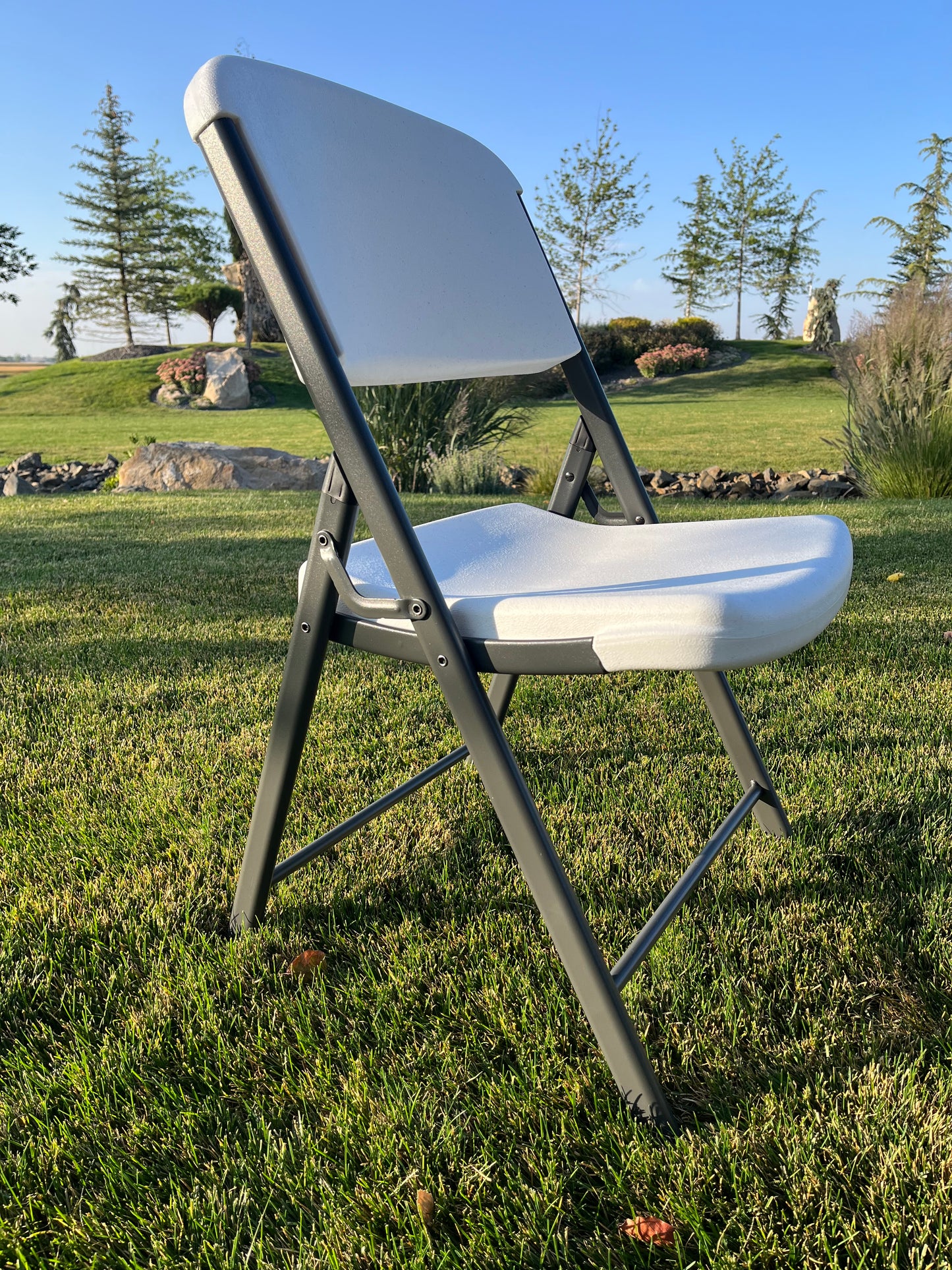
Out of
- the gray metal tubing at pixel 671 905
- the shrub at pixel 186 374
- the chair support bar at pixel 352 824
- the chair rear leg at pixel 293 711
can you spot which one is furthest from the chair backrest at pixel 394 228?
the shrub at pixel 186 374

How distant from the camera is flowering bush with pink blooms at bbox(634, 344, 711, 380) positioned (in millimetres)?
27266

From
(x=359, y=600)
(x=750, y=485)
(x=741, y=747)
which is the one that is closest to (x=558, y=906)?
(x=359, y=600)

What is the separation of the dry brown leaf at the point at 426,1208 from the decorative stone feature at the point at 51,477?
8.71 metres

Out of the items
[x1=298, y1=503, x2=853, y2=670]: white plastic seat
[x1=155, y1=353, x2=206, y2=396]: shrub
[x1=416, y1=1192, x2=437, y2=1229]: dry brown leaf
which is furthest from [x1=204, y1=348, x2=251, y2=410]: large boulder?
[x1=416, y1=1192, x2=437, y2=1229]: dry brown leaf

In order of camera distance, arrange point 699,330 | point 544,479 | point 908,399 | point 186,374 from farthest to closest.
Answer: point 699,330 < point 186,374 < point 544,479 < point 908,399

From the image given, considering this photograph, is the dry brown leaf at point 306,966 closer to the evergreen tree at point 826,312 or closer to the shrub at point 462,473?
the shrub at point 462,473

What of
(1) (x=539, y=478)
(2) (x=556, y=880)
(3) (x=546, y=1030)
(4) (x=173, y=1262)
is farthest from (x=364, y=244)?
(1) (x=539, y=478)

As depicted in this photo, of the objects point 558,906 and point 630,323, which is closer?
point 558,906

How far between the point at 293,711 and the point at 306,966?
0.38 m

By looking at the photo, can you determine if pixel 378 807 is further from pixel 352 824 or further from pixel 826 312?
pixel 826 312

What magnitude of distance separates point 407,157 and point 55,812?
1351 millimetres

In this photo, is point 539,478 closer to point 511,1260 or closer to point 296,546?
point 296,546

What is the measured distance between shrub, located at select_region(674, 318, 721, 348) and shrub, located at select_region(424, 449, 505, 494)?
25.1m

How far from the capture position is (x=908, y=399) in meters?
6.45
